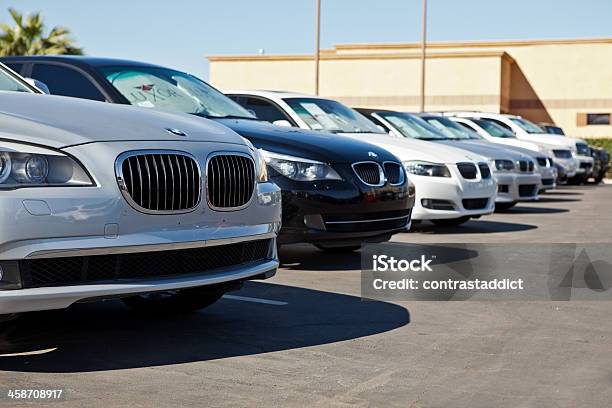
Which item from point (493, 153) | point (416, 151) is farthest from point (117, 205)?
point (493, 153)

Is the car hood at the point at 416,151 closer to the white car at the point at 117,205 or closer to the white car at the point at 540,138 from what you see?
the white car at the point at 117,205

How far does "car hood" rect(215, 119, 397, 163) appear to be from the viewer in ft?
27.3

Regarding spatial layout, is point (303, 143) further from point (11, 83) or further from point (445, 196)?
point (445, 196)

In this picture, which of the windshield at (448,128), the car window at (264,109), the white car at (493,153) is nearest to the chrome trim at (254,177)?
the car window at (264,109)

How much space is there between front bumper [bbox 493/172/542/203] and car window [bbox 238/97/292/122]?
5158mm

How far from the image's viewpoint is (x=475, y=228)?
42.6ft

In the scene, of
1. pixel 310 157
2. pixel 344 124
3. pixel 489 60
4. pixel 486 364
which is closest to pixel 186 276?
pixel 486 364

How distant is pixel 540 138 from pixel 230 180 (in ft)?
67.6

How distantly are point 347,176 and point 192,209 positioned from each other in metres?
3.37

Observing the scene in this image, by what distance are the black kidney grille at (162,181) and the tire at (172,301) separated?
1185mm

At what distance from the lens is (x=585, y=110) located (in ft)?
149

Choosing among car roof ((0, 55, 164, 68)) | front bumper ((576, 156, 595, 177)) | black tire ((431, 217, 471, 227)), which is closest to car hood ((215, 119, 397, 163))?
car roof ((0, 55, 164, 68))

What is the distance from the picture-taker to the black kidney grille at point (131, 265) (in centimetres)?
465

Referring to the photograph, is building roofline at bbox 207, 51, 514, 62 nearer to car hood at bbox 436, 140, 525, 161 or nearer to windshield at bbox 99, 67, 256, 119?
car hood at bbox 436, 140, 525, 161
